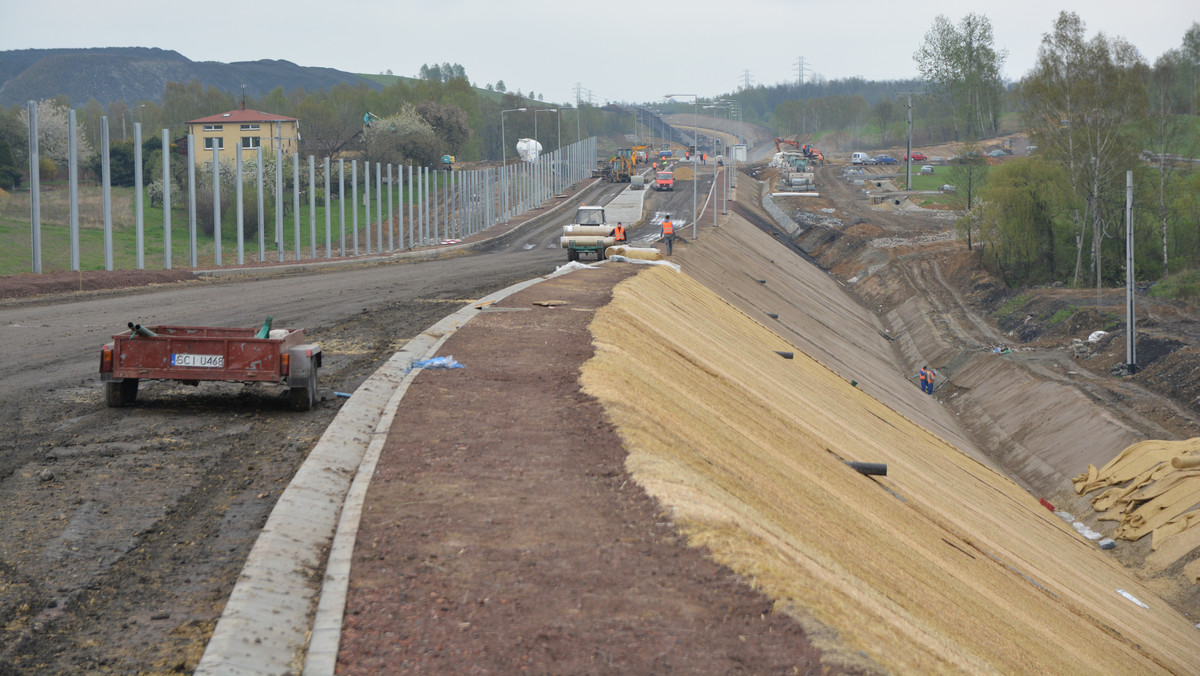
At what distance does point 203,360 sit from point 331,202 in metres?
63.7

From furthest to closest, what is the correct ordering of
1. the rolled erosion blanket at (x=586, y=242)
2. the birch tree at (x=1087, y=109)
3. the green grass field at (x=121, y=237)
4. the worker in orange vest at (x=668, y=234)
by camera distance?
the birch tree at (x=1087, y=109), the green grass field at (x=121, y=237), the worker in orange vest at (x=668, y=234), the rolled erosion blanket at (x=586, y=242)

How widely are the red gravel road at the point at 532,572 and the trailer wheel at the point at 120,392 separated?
392 cm

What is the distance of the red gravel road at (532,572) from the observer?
6.40 m

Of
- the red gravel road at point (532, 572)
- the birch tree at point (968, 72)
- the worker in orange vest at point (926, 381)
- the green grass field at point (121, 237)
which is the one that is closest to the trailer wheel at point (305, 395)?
the red gravel road at point (532, 572)

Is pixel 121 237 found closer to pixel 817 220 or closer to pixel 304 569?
pixel 817 220

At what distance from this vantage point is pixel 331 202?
243ft

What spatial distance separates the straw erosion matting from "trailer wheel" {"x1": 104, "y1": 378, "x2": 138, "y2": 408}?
5.93m

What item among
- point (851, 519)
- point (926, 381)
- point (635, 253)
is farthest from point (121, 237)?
point (851, 519)

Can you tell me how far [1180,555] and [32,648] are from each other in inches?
992

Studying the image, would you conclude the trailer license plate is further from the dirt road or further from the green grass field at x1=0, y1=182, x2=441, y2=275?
the green grass field at x1=0, y1=182, x2=441, y2=275

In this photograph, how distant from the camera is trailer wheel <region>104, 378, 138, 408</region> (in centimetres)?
1312

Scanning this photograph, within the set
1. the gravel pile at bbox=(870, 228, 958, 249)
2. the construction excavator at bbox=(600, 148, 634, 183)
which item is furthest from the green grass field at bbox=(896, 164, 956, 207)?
the construction excavator at bbox=(600, 148, 634, 183)

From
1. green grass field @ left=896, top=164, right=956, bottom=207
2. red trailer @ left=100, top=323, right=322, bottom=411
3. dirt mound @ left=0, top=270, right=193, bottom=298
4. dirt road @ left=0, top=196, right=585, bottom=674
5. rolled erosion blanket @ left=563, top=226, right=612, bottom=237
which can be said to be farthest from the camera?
green grass field @ left=896, top=164, right=956, bottom=207

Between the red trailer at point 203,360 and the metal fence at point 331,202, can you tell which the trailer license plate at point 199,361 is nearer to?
the red trailer at point 203,360
